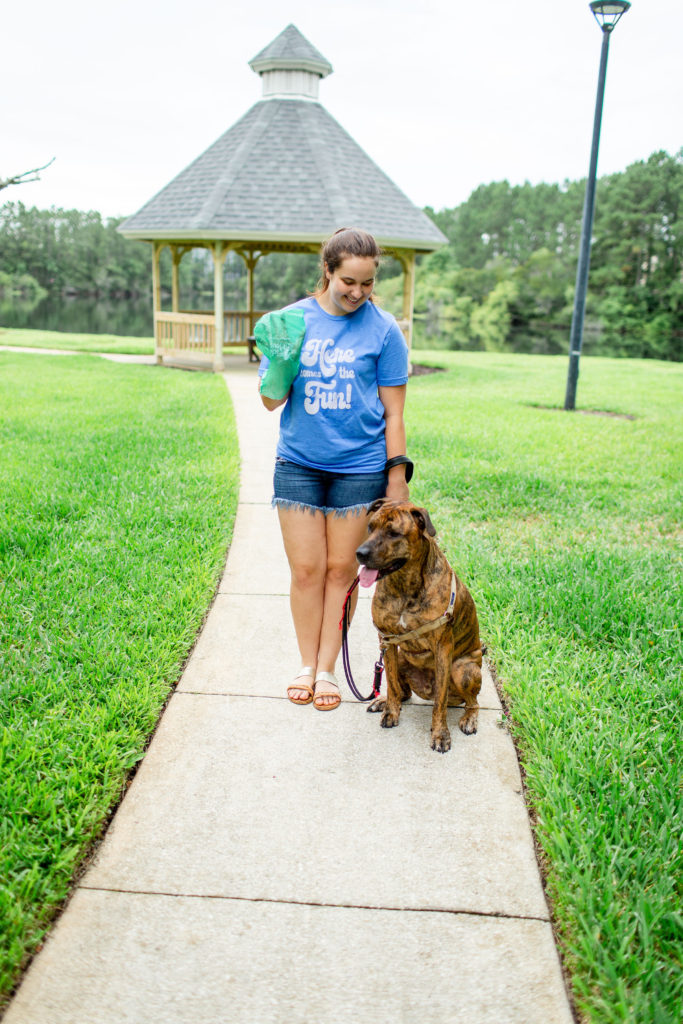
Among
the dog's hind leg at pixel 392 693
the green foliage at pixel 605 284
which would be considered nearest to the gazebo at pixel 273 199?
the dog's hind leg at pixel 392 693

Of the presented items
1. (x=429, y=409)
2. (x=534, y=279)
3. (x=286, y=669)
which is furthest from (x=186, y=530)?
(x=534, y=279)

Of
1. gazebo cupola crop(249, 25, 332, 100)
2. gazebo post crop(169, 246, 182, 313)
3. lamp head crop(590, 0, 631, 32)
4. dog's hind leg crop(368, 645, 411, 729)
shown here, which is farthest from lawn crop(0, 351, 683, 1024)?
gazebo cupola crop(249, 25, 332, 100)

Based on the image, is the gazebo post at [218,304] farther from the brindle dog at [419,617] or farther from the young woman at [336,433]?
the brindle dog at [419,617]

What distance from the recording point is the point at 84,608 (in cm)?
425

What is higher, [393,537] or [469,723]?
[393,537]

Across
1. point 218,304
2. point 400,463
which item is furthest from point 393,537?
point 218,304

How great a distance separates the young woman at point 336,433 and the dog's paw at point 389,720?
10.5 inches

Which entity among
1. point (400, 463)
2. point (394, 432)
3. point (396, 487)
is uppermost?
point (394, 432)

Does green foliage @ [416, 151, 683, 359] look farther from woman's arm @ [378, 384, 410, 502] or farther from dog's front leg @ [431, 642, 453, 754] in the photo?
dog's front leg @ [431, 642, 453, 754]

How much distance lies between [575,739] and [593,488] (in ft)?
15.1

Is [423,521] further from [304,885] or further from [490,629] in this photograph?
[490,629]

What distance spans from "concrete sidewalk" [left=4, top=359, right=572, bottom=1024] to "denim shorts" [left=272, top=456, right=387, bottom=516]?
0.92 m

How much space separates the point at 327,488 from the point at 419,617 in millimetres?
723

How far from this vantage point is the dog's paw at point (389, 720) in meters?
3.38
